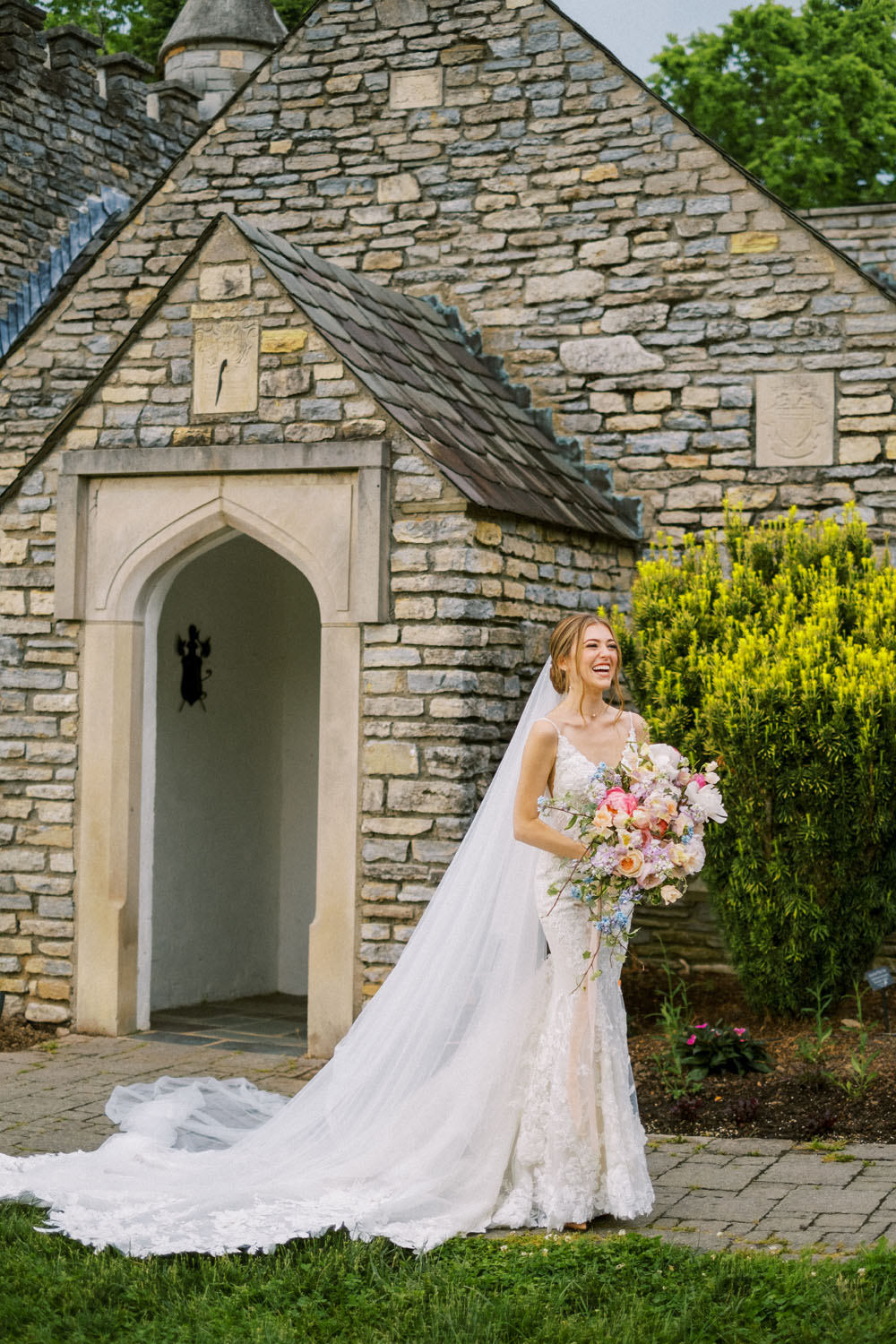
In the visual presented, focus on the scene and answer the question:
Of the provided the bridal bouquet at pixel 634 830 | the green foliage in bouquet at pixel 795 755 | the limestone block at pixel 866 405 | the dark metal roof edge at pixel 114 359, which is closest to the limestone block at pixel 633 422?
the limestone block at pixel 866 405

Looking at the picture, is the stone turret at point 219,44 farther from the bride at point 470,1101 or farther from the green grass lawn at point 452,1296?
the green grass lawn at point 452,1296

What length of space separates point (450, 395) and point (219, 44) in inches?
292

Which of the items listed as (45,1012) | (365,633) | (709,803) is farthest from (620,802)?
(45,1012)

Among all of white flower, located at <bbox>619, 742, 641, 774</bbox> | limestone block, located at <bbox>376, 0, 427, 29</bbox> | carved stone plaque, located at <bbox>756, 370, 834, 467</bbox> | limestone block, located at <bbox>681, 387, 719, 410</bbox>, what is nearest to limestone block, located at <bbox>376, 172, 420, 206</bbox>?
limestone block, located at <bbox>376, 0, 427, 29</bbox>

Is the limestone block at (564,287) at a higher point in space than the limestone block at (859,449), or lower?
higher

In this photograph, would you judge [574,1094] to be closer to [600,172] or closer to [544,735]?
Result: [544,735]

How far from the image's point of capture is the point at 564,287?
947 centimetres

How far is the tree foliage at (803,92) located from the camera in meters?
22.6

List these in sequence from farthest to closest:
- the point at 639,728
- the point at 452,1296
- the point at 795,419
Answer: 1. the point at 795,419
2. the point at 639,728
3. the point at 452,1296

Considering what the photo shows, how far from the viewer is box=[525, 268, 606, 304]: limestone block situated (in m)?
9.41

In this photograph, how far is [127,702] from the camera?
26.9 ft

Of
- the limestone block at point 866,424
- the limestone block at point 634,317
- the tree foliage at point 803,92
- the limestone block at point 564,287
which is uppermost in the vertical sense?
the tree foliage at point 803,92

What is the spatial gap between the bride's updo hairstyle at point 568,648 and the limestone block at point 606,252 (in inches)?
181

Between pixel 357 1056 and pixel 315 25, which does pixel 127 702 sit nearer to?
pixel 357 1056
